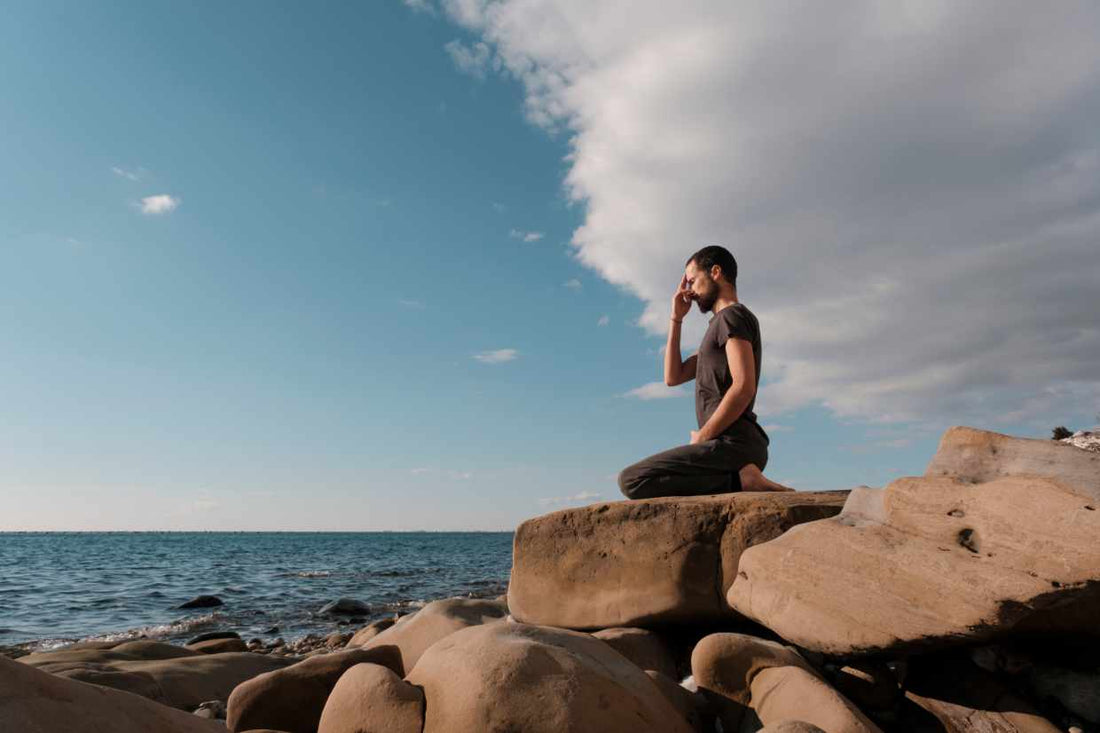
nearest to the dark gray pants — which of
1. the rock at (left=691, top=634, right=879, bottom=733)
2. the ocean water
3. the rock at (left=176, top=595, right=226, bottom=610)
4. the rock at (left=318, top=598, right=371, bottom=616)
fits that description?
the rock at (left=691, top=634, right=879, bottom=733)

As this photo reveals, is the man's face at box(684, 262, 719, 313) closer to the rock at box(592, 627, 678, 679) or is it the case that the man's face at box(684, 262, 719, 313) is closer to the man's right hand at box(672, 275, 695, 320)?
the man's right hand at box(672, 275, 695, 320)

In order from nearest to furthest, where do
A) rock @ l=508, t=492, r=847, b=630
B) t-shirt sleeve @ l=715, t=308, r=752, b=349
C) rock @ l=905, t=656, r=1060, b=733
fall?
1. rock @ l=905, t=656, r=1060, b=733
2. rock @ l=508, t=492, r=847, b=630
3. t-shirt sleeve @ l=715, t=308, r=752, b=349

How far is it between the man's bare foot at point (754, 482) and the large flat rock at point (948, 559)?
1.11m

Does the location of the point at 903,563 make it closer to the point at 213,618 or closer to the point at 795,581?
the point at 795,581

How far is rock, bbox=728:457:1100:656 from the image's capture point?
309 centimetres

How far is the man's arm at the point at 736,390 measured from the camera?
513cm

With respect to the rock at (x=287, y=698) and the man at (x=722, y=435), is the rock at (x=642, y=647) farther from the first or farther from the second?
the rock at (x=287, y=698)

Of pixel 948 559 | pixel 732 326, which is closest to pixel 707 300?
pixel 732 326

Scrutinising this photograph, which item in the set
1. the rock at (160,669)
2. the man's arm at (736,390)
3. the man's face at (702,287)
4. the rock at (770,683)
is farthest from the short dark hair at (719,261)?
the rock at (160,669)

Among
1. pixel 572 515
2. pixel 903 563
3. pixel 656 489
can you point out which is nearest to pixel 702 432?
pixel 656 489

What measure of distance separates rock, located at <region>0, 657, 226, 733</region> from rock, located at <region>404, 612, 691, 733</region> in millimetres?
1001

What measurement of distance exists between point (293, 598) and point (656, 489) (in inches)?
583

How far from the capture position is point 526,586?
526 cm

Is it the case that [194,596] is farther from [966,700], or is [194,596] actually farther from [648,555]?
[966,700]
